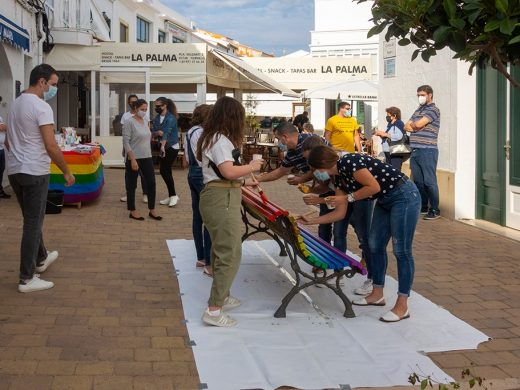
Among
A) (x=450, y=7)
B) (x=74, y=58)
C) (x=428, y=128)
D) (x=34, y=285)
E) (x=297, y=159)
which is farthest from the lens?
(x=74, y=58)

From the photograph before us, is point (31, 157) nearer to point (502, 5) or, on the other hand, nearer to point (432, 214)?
point (502, 5)

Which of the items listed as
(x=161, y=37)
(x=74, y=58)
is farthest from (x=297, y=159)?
(x=161, y=37)

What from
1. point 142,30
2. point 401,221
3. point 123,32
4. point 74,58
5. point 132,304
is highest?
point 142,30

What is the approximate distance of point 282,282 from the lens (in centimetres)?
645

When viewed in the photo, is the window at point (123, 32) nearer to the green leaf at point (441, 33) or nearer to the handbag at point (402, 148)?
the handbag at point (402, 148)

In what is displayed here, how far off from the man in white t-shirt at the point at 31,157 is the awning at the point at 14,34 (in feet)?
18.4

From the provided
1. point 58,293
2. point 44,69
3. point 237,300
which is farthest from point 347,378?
point 44,69

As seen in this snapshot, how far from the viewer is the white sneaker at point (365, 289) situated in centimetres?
605

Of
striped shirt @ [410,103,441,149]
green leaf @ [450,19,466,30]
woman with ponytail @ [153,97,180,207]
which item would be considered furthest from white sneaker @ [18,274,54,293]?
striped shirt @ [410,103,441,149]

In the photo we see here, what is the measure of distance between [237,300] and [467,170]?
224 inches

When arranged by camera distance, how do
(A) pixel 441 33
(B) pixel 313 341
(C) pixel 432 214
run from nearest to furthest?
(A) pixel 441 33 < (B) pixel 313 341 < (C) pixel 432 214

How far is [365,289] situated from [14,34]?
8.37 m

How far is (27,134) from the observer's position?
5.71m

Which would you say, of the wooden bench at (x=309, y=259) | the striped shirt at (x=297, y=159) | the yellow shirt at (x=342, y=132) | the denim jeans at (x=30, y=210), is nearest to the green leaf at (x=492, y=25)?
the wooden bench at (x=309, y=259)
